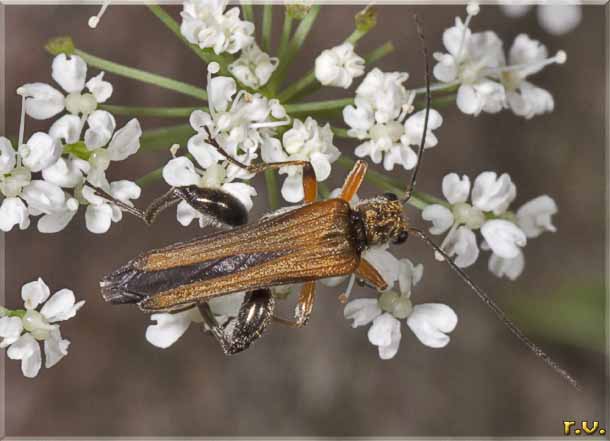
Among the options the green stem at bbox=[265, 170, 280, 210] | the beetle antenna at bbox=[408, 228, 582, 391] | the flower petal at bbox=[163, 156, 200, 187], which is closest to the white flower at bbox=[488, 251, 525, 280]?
the beetle antenna at bbox=[408, 228, 582, 391]

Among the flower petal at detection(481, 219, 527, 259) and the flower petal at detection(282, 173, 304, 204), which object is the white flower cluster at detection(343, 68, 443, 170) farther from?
the flower petal at detection(481, 219, 527, 259)

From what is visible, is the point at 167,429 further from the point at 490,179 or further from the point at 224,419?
the point at 490,179

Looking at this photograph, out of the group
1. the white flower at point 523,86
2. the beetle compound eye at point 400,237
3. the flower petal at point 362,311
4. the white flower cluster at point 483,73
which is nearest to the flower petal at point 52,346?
the flower petal at point 362,311

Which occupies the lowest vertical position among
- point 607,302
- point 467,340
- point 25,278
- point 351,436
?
point 351,436

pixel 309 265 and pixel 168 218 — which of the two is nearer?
pixel 309 265

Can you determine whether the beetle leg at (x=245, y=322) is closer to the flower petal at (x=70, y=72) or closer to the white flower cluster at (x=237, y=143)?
the white flower cluster at (x=237, y=143)

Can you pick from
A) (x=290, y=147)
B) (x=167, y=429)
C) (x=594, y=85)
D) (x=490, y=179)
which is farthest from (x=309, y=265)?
(x=594, y=85)
